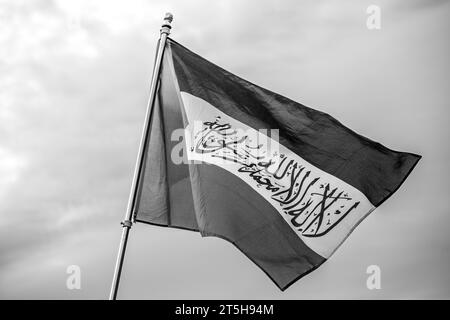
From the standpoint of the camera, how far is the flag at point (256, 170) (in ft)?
45.5

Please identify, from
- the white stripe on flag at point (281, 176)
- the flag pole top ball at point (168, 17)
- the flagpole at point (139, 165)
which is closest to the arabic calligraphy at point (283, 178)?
the white stripe on flag at point (281, 176)

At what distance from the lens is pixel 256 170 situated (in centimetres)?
1452

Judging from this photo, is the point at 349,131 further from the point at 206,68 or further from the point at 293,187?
the point at 206,68

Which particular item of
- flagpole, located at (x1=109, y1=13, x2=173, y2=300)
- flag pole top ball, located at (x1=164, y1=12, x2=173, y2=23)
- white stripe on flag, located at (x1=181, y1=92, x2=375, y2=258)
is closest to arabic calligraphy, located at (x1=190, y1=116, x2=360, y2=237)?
white stripe on flag, located at (x1=181, y1=92, x2=375, y2=258)

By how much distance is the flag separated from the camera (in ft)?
45.5

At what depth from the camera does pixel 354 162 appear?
48.7 feet

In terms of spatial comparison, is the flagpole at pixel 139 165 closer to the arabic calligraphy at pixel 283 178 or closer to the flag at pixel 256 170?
the flag at pixel 256 170

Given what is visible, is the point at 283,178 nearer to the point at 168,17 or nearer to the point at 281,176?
the point at 281,176

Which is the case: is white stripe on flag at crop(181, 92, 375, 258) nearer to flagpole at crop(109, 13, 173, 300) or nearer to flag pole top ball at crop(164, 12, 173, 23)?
flagpole at crop(109, 13, 173, 300)

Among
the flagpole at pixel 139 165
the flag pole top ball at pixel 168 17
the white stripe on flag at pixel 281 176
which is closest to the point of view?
the flagpole at pixel 139 165
